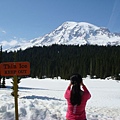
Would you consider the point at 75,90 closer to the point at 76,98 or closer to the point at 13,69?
the point at 76,98

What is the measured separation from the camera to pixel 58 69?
13025 cm

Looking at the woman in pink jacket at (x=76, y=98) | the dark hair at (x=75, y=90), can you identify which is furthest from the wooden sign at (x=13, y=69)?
the dark hair at (x=75, y=90)

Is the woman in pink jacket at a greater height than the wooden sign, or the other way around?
the wooden sign

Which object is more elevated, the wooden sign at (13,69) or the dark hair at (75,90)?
the wooden sign at (13,69)

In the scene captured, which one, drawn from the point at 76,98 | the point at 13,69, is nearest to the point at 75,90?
the point at 76,98

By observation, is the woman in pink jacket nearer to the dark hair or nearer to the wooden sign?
the dark hair

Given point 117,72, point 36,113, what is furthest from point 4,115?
point 117,72

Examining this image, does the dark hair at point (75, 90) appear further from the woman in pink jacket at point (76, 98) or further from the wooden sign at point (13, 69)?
the wooden sign at point (13, 69)

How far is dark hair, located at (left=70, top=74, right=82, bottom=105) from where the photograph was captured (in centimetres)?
545

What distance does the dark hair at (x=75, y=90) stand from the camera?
545 cm

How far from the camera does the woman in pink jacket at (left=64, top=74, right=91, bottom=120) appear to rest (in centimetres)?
547

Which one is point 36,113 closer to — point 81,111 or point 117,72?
point 81,111

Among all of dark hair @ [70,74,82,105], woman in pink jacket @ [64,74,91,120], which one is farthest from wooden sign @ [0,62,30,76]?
dark hair @ [70,74,82,105]

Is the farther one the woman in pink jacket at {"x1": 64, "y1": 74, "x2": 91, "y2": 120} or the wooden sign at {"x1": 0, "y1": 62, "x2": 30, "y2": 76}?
the wooden sign at {"x1": 0, "y1": 62, "x2": 30, "y2": 76}
